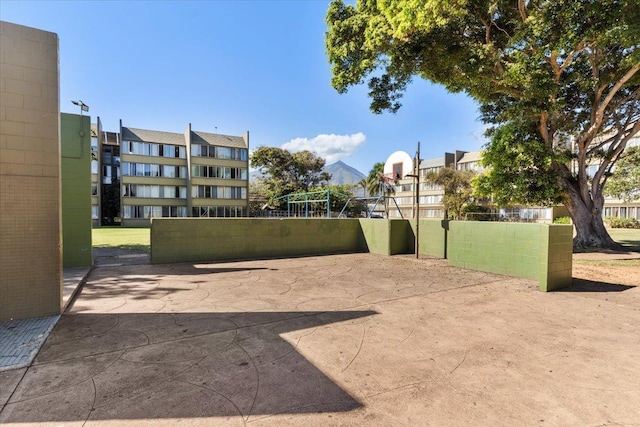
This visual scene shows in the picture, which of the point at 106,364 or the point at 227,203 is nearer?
the point at 106,364

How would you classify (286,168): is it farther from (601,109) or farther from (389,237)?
(601,109)

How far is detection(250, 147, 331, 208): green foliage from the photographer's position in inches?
1759

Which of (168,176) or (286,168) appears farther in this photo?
(286,168)

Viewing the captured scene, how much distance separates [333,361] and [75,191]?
9445mm

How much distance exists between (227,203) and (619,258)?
1425 inches

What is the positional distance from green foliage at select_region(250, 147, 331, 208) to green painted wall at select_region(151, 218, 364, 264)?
100ft

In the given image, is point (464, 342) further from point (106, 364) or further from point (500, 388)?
point (106, 364)

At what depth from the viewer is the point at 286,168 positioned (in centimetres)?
4556

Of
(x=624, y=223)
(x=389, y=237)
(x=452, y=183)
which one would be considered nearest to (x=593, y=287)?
(x=389, y=237)

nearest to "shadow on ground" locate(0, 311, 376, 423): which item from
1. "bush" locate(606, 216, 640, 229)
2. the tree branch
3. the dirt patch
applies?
the dirt patch

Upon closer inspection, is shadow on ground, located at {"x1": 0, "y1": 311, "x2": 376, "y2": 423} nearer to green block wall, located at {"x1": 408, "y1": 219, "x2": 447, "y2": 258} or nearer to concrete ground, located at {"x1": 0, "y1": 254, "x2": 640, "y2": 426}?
concrete ground, located at {"x1": 0, "y1": 254, "x2": 640, "y2": 426}

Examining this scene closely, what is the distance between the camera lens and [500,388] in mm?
3135

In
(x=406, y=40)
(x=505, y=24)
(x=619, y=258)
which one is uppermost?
(x=505, y=24)

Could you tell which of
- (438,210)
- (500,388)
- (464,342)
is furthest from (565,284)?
(438,210)
